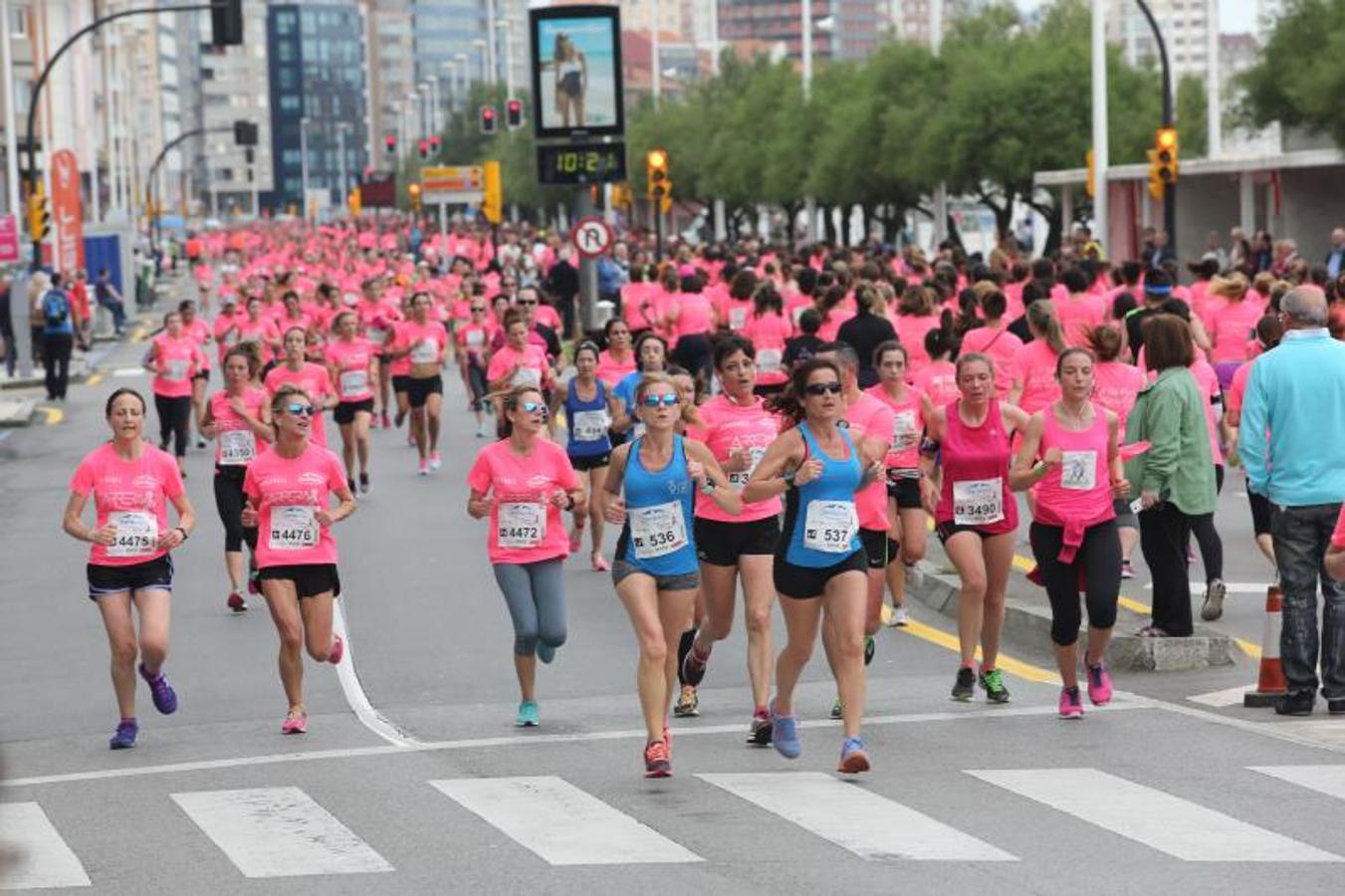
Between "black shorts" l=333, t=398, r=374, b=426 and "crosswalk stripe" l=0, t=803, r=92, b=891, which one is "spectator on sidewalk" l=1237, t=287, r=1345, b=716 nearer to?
"crosswalk stripe" l=0, t=803, r=92, b=891

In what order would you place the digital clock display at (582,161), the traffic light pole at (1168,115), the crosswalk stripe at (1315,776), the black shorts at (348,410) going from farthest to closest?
the traffic light pole at (1168,115) → the digital clock display at (582,161) → the black shorts at (348,410) → the crosswalk stripe at (1315,776)

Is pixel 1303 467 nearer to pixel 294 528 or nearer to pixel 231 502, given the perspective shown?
pixel 294 528

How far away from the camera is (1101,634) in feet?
41.4

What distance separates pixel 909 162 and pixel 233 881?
171 feet

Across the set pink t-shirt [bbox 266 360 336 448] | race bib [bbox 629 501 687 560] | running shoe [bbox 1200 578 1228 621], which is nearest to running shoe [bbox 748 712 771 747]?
race bib [bbox 629 501 687 560]

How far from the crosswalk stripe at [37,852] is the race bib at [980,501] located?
167 inches

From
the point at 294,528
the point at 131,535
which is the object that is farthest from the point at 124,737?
the point at 294,528

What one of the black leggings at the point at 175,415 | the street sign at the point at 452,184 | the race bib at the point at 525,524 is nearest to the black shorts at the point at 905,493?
the race bib at the point at 525,524

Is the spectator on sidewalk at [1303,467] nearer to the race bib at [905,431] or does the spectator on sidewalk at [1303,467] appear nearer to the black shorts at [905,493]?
the race bib at [905,431]

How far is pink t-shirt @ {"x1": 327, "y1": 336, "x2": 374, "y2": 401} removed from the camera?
24.0m

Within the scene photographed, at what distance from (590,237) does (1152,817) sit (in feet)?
91.6

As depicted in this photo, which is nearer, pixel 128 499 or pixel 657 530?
pixel 657 530

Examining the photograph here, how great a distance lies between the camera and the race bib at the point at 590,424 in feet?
61.5

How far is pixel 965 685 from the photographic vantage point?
13.2 meters
